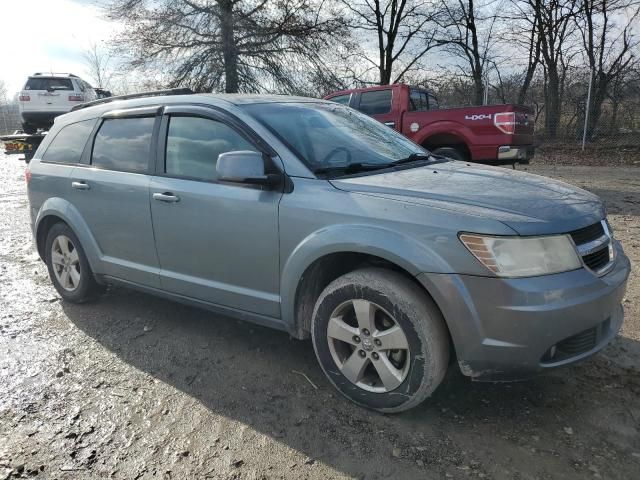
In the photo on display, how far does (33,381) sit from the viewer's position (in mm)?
3107

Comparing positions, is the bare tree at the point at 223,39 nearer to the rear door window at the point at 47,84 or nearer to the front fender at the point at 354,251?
the rear door window at the point at 47,84

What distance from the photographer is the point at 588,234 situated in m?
2.54

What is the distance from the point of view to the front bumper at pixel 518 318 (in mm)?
2246

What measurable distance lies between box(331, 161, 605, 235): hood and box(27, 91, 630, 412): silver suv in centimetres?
1

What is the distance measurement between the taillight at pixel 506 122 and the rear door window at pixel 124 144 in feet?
21.9

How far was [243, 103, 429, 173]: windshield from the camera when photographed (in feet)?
10.0

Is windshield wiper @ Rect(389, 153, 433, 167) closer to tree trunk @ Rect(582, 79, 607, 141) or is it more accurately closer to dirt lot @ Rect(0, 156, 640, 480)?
dirt lot @ Rect(0, 156, 640, 480)

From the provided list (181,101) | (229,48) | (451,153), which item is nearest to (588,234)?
(181,101)

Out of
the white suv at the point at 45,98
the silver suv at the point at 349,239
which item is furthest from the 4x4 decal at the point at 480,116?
the white suv at the point at 45,98

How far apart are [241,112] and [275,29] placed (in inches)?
660

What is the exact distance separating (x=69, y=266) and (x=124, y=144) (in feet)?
4.21

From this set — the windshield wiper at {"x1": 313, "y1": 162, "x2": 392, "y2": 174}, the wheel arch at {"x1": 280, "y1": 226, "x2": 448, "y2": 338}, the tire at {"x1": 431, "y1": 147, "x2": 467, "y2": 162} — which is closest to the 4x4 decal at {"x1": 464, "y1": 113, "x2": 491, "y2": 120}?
the tire at {"x1": 431, "y1": 147, "x2": 467, "y2": 162}

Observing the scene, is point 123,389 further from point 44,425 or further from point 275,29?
point 275,29

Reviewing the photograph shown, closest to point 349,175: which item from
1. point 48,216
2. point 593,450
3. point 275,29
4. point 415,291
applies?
point 415,291
